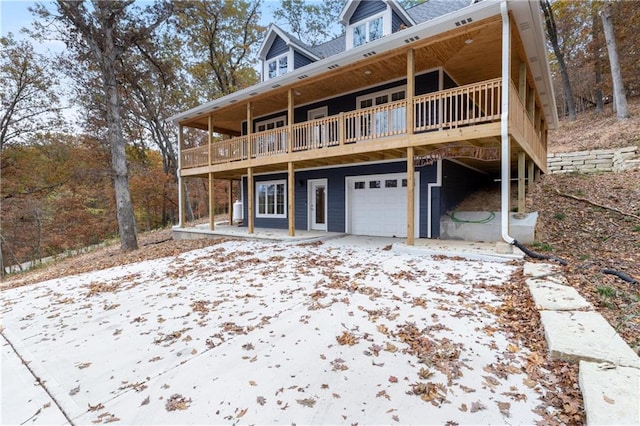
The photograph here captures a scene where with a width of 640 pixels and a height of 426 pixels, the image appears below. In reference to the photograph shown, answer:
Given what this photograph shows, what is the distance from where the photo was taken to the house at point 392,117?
22.3ft

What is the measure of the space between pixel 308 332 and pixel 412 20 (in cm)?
1142

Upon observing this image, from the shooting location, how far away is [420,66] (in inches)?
346

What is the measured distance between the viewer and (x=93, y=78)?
1555cm

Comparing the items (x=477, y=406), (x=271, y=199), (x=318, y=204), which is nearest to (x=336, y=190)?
(x=318, y=204)

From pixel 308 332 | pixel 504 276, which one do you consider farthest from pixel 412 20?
pixel 308 332

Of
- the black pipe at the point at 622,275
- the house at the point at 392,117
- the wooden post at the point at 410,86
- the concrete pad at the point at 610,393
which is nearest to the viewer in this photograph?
the concrete pad at the point at 610,393

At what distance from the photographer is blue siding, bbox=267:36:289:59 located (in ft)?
42.5

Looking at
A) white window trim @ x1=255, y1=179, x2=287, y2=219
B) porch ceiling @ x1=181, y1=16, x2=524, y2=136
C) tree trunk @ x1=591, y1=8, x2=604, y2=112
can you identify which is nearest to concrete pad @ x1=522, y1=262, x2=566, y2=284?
porch ceiling @ x1=181, y1=16, x2=524, y2=136

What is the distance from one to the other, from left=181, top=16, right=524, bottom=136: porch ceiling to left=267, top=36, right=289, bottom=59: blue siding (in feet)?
9.06

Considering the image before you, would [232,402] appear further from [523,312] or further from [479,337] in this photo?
[523,312]

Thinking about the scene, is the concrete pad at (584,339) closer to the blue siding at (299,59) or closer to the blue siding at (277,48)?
the blue siding at (299,59)

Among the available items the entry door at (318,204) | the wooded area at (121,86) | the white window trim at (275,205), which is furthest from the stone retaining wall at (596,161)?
the white window trim at (275,205)

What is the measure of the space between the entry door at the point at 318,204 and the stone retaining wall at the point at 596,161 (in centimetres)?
1028

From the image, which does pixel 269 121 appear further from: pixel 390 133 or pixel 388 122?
pixel 390 133
